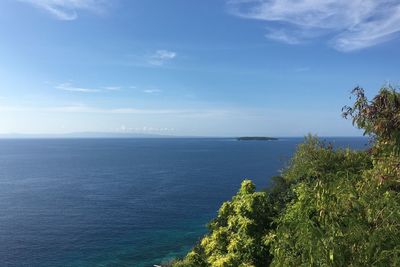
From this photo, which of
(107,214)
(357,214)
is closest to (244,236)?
(357,214)

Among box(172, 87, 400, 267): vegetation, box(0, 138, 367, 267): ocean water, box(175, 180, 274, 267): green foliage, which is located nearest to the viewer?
box(172, 87, 400, 267): vegetation

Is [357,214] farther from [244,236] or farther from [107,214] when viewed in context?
[107,214]

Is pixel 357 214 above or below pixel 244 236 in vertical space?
above

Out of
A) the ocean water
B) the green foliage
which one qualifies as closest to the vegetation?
the green foliage

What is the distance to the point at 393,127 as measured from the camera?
623 inches

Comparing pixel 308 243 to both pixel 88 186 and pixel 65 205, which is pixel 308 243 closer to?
pixel 65 205

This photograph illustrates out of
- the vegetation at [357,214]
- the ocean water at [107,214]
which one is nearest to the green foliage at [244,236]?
the vegetation at [357,214]

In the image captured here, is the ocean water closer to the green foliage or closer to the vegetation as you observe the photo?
the green foliage

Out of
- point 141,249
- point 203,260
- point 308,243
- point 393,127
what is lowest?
point 141,249

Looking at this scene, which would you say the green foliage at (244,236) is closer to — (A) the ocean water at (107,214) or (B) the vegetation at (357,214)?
(B) the vegetation at (357,214)

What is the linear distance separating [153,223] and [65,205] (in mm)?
30903

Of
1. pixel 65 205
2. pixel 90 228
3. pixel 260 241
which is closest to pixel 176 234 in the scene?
pixel 90 228

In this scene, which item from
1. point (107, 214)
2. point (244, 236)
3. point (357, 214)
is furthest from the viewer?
point (107, 214)

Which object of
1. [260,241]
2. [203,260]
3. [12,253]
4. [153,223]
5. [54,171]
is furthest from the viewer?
[54,171]
